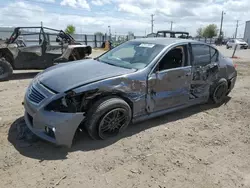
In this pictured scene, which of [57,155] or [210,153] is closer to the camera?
[57,155]

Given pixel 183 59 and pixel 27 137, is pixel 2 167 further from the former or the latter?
pixel 183 59

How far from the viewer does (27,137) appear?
3242 mm

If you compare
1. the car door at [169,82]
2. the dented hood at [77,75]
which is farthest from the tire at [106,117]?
the car door at [169,82]

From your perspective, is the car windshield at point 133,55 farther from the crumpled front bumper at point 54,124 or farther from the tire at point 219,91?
the tire at point 219,91

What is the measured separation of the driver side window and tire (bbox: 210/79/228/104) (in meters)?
1.22

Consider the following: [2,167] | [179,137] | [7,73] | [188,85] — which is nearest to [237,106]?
[188,85]

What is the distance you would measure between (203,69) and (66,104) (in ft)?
9.46

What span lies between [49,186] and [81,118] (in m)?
A: 0.92

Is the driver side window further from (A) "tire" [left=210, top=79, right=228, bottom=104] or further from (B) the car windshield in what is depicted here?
(A) "tire" [left=210, top=79, right=228, bottom=104]

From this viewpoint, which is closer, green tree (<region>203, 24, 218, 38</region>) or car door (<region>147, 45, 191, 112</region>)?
car door (<region>147, 45, 191, 112</region>)

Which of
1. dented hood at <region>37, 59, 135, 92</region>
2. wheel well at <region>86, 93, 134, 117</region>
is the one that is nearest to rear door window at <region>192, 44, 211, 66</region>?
dented hood at <region>37, 59, 135, 92</region>

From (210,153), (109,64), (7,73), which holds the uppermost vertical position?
(109,64)

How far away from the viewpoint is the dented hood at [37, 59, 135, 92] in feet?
9.93

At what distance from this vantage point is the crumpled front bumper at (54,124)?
9.30 ft
